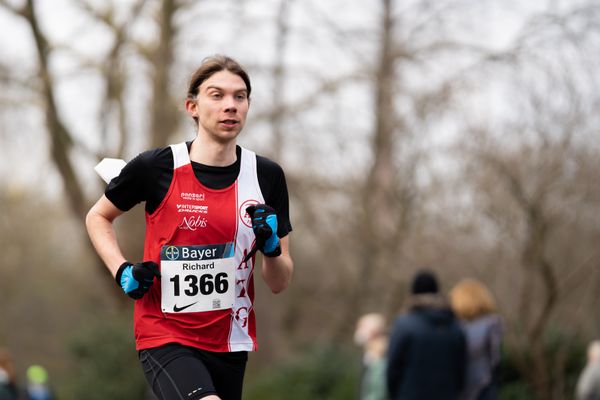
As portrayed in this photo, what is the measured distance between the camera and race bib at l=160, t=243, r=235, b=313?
3.94 meters

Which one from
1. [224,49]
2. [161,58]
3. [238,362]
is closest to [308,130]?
[224,49]

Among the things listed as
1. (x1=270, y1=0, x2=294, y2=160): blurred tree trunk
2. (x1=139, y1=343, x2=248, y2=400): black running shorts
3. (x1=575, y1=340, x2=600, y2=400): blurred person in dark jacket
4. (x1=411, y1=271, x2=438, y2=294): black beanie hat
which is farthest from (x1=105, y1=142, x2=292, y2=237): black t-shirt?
(x1=270, y1=0, x2=294, y2=160): blurred tree trunk

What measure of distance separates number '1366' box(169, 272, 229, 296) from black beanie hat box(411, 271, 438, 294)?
13.2 ft

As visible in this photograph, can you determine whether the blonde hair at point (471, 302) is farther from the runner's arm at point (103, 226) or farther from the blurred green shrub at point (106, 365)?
the blurred green shrub at point (106, 365)

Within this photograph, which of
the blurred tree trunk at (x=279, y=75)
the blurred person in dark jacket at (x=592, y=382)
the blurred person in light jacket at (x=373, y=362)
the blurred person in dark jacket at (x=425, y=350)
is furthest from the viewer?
the blurred tree trunk at (x=279, y=75)

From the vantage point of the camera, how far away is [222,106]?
4.00 meters

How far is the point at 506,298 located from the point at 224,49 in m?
6.44

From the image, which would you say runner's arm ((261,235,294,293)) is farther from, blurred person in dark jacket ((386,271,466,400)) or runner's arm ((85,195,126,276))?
blurred person in dark jacket ((386,271,466,400))

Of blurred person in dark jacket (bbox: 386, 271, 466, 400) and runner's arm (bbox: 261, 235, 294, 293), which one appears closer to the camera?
runner's arm (bbox: 261, 235, 294, 293)

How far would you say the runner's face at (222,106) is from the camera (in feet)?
13.1

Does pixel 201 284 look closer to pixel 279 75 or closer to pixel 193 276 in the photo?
pixel 193 276

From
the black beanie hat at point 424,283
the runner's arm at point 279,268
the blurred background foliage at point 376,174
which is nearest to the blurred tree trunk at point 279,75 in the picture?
the blurred background foliage at point 376,174

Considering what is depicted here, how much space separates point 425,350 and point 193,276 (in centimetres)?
415

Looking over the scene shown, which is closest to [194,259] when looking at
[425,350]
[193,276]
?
[193,276]
